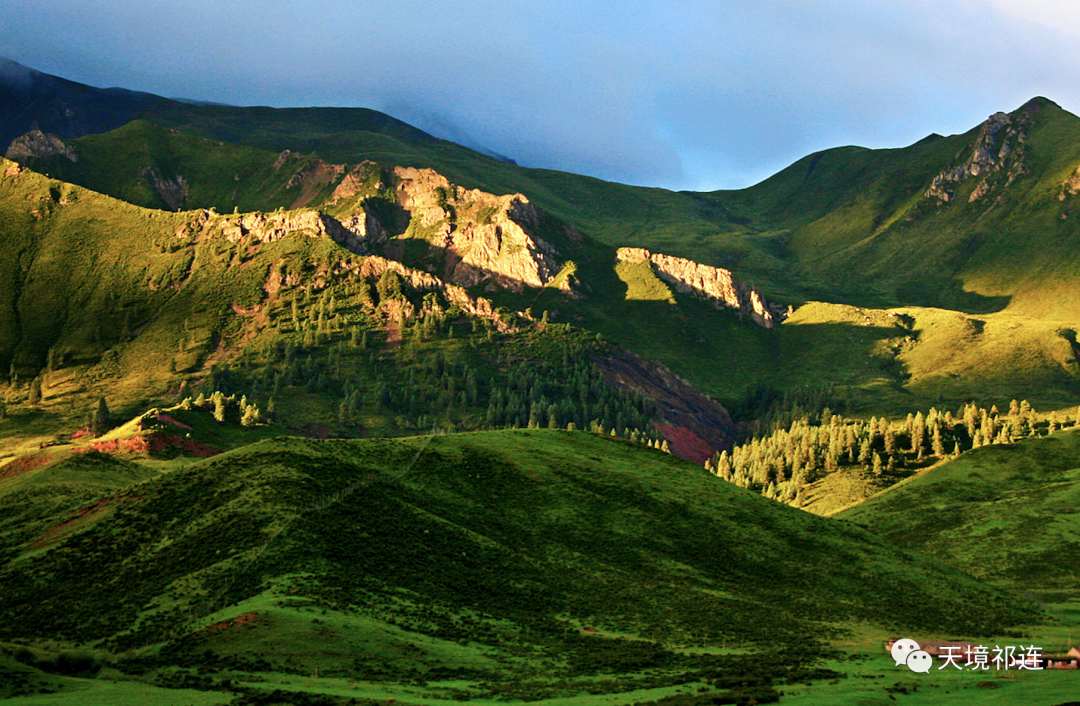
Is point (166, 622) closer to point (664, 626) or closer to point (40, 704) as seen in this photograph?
point (40, 704)

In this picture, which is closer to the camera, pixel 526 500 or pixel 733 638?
pixel 733 638

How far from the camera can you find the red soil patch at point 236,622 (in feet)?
211

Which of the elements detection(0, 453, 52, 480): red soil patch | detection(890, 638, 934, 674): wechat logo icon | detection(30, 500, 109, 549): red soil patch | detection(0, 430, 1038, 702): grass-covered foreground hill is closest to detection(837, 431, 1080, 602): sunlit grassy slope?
detection(0, 430, 1038, 702): grass-covered foreground hill

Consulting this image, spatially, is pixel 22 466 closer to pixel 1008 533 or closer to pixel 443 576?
pixel 443 576

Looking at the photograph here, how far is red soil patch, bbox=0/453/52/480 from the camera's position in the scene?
153500mm

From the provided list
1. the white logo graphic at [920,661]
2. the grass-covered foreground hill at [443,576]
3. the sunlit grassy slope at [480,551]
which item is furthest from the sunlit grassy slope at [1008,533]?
the white logo graphic at [920,661]

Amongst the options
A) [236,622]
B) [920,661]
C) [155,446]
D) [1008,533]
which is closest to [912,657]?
[920,661]

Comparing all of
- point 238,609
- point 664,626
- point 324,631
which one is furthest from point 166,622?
point 664,626

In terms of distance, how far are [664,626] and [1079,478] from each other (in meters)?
152

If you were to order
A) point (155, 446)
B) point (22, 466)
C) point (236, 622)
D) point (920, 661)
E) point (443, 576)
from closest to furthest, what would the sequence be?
point (236, 622) < point (920, 661) < point (443, 576) < point (22, 466) < point (155, 446)

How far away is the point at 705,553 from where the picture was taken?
11288 centimetres

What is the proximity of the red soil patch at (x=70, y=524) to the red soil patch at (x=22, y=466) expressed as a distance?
68102 millimetres

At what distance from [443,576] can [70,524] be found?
43.8 metres

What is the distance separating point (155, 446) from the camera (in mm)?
183125
